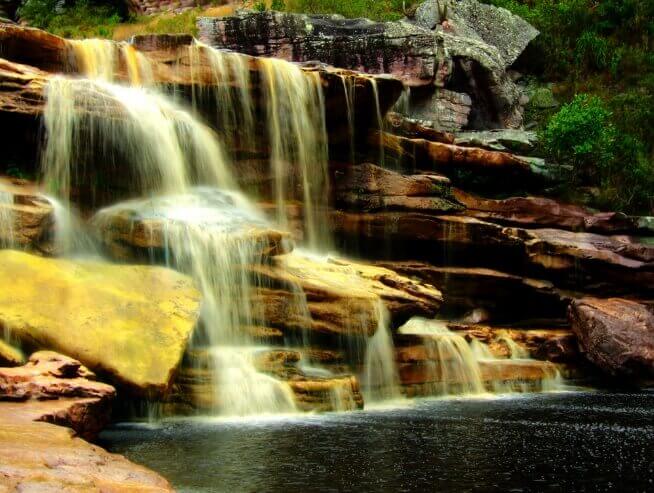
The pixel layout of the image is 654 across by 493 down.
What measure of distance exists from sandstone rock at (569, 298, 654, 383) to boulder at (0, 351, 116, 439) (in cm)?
1305

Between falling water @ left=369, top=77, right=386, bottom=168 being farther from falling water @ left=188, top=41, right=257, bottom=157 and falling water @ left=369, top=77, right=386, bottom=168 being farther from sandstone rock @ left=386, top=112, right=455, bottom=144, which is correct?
falling water @ left=188, top=41, right=257, bottom=157

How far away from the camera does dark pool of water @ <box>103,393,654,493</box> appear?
6562mm

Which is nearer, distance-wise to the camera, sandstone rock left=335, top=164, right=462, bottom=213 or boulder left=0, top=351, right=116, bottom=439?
boulder left=0, top=351, right=116, bottom=439

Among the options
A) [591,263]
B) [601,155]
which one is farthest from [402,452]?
[601,155]

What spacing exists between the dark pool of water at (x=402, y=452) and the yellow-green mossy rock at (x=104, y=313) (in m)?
0.94

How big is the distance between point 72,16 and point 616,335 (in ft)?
94.8

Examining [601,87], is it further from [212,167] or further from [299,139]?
[212,167]

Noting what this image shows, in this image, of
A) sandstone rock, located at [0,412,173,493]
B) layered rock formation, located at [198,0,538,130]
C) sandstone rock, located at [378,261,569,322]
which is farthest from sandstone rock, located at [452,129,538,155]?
sandstone rock, located at [0,412,173,493]

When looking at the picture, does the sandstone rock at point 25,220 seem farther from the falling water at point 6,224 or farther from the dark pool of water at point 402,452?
the dark pool of water at point 402,452

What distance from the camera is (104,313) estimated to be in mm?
10156

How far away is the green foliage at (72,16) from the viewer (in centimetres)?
3228

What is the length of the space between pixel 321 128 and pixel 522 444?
11487 millimetres

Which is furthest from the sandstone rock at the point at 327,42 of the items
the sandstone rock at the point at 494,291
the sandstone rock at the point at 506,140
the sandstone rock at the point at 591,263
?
the sandstone rock at the point at 494,291

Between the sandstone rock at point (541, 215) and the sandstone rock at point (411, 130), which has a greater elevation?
the sandstone rock at point (411, 130)
